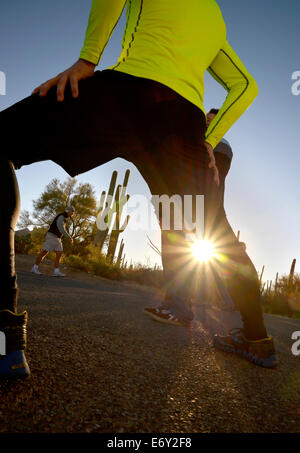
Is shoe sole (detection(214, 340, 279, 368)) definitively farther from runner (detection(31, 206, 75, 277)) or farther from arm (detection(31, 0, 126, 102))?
runner (detection(31, 206, 75, 277))

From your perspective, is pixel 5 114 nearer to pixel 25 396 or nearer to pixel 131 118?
pixel 131 118

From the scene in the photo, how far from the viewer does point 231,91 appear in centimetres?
162

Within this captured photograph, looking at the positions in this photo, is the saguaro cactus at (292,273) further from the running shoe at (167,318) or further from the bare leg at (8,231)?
the bare leg at (8,231)

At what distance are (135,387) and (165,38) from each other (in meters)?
1.37

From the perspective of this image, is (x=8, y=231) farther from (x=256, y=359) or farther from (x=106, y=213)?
(x=106, y=213)

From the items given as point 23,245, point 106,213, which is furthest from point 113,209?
point 23,245

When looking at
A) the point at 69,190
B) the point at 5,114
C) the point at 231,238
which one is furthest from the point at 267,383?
the point at 69,190

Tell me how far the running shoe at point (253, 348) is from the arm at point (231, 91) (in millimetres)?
1113

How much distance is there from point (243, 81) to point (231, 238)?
0.93 metres

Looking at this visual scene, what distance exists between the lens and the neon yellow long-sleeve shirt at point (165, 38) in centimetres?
111

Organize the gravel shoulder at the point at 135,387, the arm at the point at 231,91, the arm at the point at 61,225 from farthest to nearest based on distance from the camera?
the arm at the point at 61,225, the arm at the point at 231,91, the gravel shoulder at the point at 135,387

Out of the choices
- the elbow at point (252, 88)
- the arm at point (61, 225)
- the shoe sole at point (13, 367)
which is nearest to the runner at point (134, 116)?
the shoe sole at point (13, 367)

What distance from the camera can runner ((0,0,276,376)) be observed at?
3.29 ft

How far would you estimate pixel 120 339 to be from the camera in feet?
4.86
